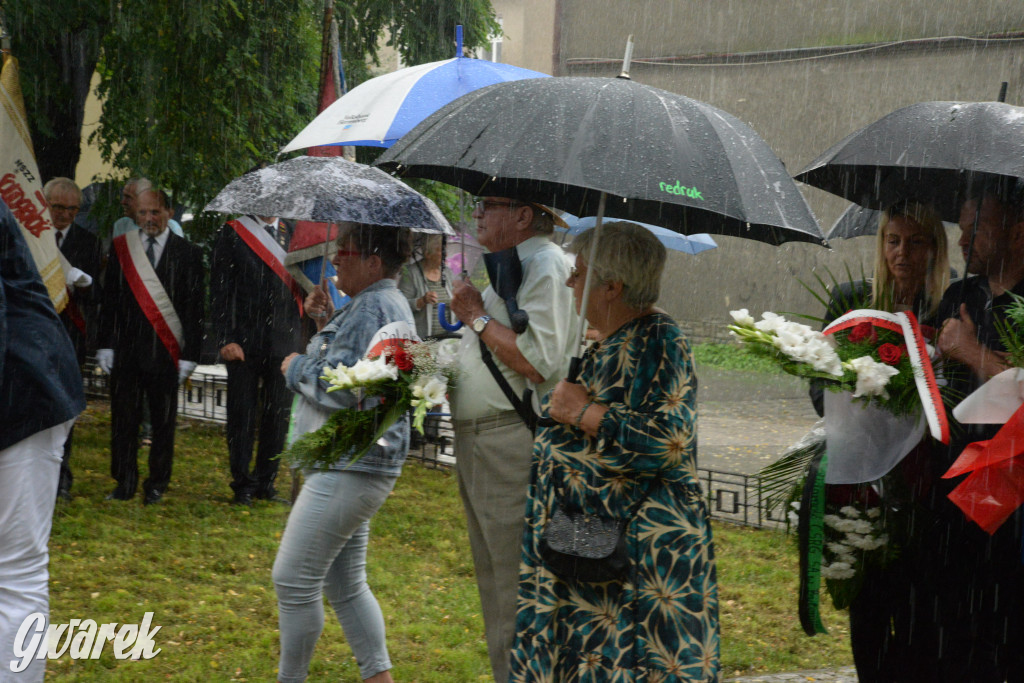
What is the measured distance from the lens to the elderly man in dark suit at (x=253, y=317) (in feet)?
24.6

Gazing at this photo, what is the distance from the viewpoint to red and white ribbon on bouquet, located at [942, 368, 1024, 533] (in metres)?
3.11

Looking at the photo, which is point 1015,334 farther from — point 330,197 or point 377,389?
point 330,197

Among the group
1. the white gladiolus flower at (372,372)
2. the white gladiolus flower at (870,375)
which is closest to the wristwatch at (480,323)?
the white gladiolus flower at (372,372)

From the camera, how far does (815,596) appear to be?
359 centimetres

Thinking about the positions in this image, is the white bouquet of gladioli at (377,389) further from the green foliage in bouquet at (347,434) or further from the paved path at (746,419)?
the paved path at (746,419)

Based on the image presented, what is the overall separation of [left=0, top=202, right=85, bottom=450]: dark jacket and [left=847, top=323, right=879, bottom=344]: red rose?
2.69 metres

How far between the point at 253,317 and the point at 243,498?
1.40 meters

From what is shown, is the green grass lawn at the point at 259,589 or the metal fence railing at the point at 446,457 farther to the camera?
the metal fence railing at the point at 446,457

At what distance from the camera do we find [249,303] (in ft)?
24.6

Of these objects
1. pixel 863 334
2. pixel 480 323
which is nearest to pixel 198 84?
pixel 480 323

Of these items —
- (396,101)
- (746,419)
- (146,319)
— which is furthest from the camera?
Result: (746,419)

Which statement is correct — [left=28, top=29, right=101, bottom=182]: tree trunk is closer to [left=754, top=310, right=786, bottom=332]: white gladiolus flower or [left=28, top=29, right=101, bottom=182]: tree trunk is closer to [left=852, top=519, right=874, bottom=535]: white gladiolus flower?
[left=754, top=310, right=786, bottom=332]: white gladiolus flower

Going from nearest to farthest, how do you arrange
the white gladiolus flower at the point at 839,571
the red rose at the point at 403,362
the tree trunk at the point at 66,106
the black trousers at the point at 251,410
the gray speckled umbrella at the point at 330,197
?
the white gladiolus flower at the point at 839,571
the red rose at the point at 403,362
the gray speckled umbrella at the point at 330,197
the black trousers at the point at 251,410
the tree trunk at the point at 66,106

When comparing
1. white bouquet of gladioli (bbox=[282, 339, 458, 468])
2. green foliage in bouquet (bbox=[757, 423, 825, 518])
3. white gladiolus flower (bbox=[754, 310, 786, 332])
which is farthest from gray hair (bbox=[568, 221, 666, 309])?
green foliage in bouquet (bbox=[757, 423, 825, 518])
